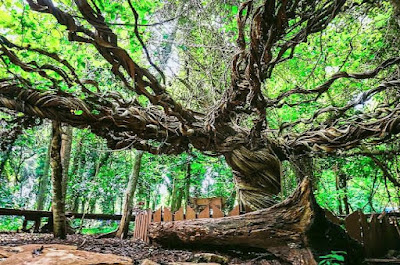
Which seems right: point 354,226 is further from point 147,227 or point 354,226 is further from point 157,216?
point 147,227

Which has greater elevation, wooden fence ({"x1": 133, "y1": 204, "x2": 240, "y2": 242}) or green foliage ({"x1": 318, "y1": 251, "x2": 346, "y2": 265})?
wooden fence ({"x1": 133, "y1": 204, "x2": 240, "y2": 242})

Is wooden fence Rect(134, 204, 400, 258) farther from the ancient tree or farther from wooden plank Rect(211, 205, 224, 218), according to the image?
the ancient tree

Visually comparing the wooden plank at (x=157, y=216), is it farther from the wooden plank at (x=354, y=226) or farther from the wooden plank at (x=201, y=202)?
the wooden plank at (x=354, y=226)

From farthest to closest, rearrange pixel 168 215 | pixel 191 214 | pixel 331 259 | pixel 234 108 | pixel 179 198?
pixel 179 198, pixel 168 215, pixel 191 214, pixel 234 108, pixel 331 259

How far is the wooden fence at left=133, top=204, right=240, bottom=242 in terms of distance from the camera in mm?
3021

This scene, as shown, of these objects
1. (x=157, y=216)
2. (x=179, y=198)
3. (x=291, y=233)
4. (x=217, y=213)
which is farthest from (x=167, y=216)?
(x=179, y=198)

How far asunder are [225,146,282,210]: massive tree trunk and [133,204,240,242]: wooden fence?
0.47 meters

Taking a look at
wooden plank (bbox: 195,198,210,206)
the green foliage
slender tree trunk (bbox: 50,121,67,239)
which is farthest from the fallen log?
wooden plank (bbox: 195,198,210,206)

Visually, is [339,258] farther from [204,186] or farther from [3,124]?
[204,186]

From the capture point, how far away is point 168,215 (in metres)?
3.58

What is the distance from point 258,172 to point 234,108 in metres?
1.11

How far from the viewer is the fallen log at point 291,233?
2106 millimetres

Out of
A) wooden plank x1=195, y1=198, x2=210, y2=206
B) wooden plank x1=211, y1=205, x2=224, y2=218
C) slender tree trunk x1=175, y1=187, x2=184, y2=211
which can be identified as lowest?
wooden plank x1=211, y1=205, x2=224, y2=218

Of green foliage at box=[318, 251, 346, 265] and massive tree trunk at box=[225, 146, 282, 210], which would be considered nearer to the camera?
green foliage at box=[318, 251, 346, 265]
